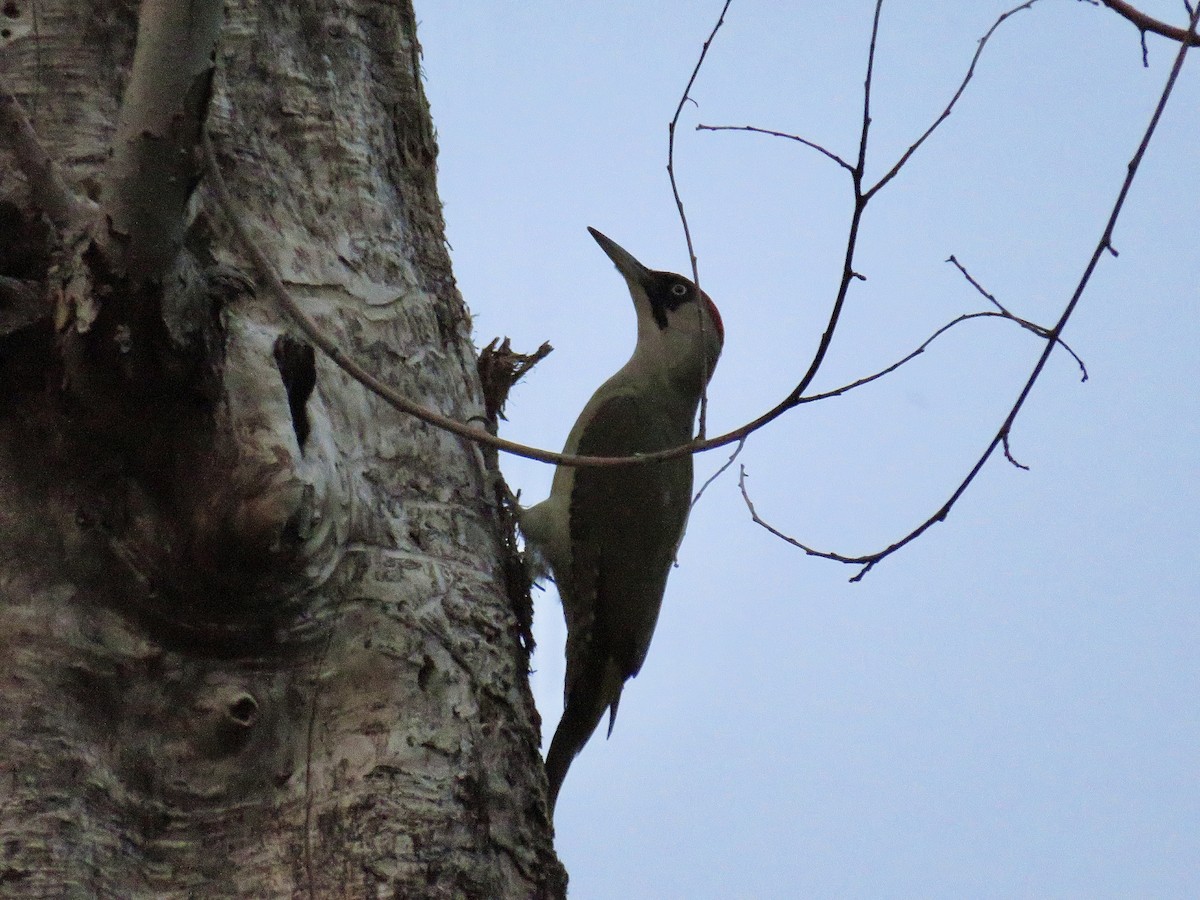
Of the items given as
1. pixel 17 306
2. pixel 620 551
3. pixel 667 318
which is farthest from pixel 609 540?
pixel 17 306

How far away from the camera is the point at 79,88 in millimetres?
2447

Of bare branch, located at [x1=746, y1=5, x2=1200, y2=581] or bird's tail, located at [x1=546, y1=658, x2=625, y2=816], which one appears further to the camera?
bird's tail, located at [x1=546, y1=658, x2=625, y2=816]

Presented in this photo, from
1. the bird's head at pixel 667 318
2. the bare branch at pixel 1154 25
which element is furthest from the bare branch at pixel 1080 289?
the bird's head at pixel 667 318

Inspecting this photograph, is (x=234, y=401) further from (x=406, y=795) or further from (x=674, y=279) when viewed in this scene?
(x=674, y=279)

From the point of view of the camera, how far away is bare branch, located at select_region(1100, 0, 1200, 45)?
1.90m

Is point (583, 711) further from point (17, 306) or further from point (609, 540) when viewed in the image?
point (17, 306)

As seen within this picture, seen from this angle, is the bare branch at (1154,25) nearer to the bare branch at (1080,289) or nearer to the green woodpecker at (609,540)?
the bare branch at (1080,289)

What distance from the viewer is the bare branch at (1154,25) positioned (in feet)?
6.23

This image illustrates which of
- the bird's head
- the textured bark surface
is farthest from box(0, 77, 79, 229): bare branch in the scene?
the bird's head

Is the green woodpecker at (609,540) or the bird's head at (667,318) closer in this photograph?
the green woodpecker at (609,540)

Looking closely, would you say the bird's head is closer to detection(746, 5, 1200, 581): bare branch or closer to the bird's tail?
the bird's tail

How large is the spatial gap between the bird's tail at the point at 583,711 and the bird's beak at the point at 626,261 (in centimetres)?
174

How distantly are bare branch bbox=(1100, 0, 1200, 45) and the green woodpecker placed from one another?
2.17 m

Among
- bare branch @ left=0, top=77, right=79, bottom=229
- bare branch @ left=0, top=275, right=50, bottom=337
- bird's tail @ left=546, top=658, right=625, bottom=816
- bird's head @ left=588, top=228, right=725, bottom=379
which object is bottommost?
bare branch @ left=0, top=275, right=50, bottom=337
